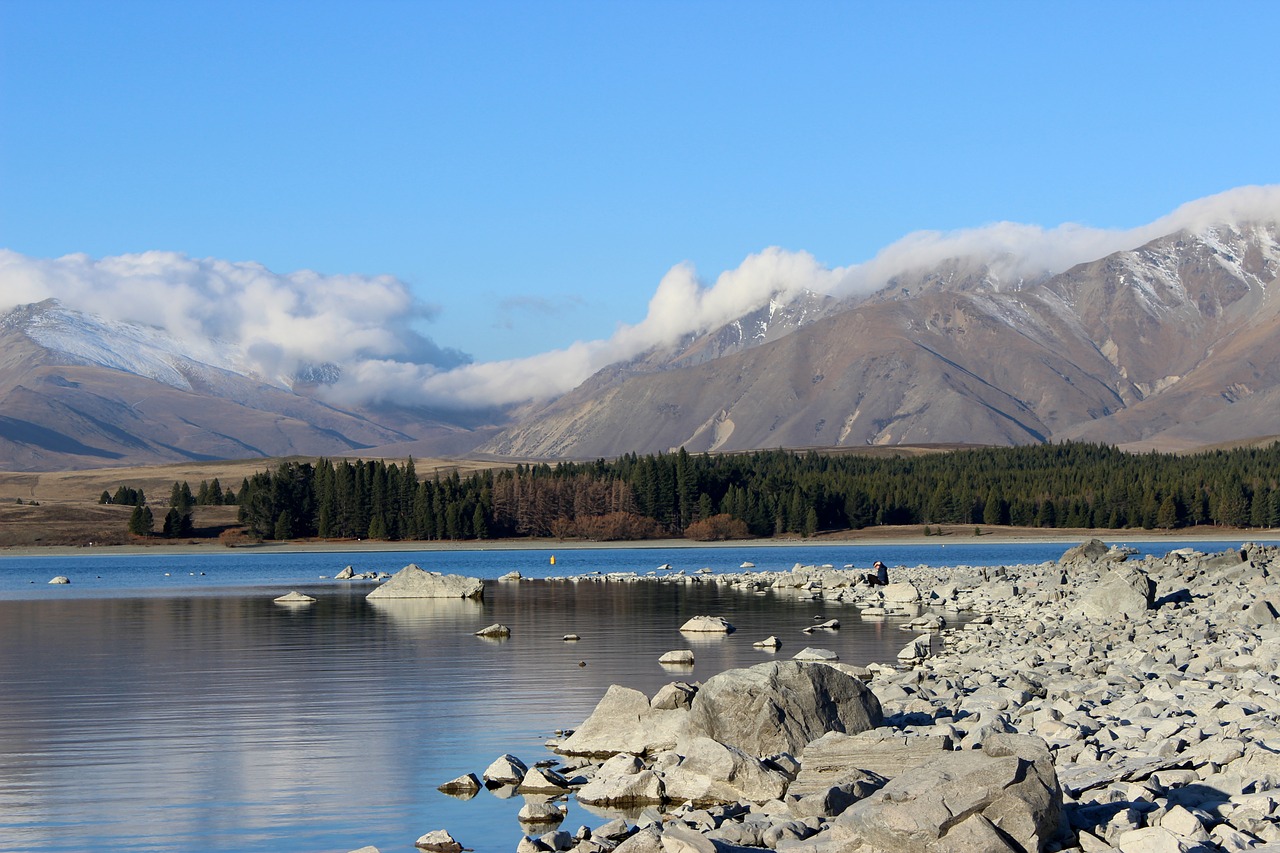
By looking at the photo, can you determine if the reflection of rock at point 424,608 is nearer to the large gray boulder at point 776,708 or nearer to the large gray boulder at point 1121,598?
the large gray boulder at point 1121,598

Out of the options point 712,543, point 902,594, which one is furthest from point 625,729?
point 712,543

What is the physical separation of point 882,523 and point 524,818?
182075 mm

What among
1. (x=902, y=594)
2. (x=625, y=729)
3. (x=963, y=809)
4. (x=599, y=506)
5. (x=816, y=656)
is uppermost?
(x=599, y=506)

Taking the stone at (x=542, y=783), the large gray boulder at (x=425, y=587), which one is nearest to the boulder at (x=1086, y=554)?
the large gray boulder at (x=425, y=587)

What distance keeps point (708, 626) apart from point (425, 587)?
2820cm

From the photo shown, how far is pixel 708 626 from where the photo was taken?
163ft

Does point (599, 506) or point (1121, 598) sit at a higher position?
point (599, 506)

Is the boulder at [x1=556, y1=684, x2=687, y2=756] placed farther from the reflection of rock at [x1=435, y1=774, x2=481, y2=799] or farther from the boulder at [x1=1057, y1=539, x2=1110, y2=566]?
the boulder at [x1=1057, y1=539, x2=1110, y2=566]

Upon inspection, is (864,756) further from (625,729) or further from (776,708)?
(625,729)

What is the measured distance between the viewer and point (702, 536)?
18462 centimetres

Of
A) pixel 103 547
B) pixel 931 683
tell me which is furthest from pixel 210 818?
pixel 103 547

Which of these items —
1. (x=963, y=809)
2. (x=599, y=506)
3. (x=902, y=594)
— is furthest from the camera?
(x=599, y=506)

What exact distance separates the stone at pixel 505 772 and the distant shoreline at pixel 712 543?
144717 millimetres

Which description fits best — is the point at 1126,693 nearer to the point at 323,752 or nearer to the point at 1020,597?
the point at 323,752
